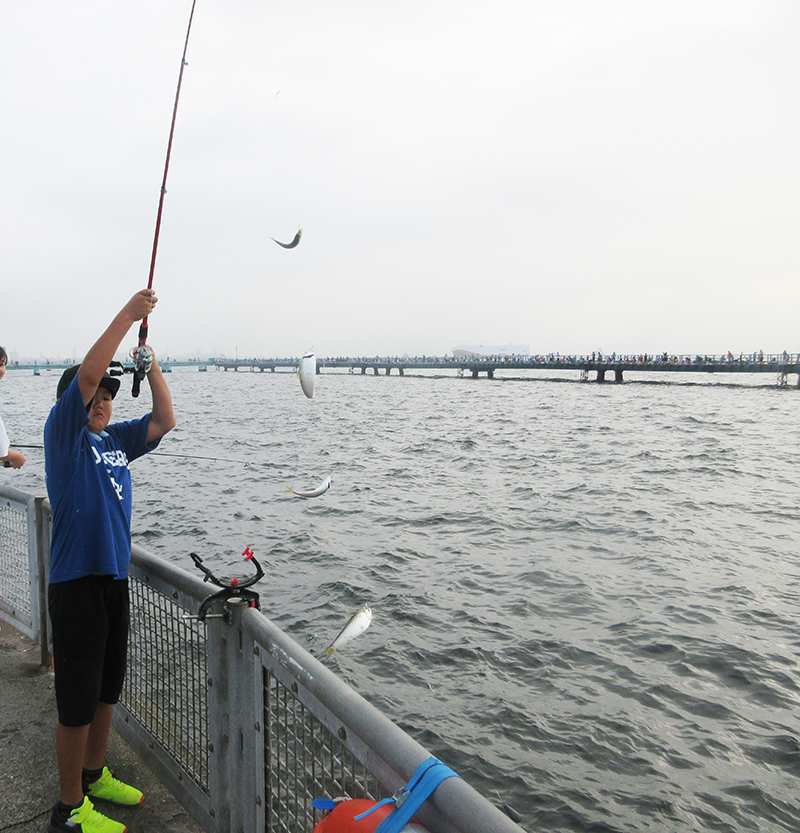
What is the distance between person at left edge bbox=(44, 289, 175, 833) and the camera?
275 cm

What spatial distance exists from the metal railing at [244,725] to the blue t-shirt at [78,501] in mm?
312

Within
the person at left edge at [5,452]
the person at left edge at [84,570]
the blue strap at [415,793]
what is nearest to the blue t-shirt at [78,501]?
the person at left edge at [84,570]

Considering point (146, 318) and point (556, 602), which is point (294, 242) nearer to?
point (146, 318)

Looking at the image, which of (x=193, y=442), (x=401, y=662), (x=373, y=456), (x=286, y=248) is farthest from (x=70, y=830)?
(x=193, y=442)

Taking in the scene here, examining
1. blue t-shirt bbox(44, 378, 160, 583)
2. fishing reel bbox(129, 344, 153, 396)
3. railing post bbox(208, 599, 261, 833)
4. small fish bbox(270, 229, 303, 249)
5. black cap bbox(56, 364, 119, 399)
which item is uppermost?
small fish bbox(270, 229, 303, 249)

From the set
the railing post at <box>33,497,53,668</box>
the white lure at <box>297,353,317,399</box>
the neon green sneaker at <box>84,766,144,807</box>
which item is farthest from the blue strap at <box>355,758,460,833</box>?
the white lure at <box>297,353,317,399</box>

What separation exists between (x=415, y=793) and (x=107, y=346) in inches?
84.7

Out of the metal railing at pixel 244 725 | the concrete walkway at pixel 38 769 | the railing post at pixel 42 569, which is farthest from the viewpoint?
the railing post at pixel 42 569

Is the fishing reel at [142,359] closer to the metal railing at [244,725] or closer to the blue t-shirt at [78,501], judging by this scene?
the blue t-shirt at [78,501]

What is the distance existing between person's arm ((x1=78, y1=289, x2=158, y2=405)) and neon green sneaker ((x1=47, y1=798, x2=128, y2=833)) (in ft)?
6.04

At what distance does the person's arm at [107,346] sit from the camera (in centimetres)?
264

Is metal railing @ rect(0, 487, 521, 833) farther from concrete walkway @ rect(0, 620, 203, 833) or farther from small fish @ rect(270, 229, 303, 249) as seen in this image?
small fish @ rect(270, 229, 303, 249)

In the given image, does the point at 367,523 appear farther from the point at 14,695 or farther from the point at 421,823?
the point at 421,823

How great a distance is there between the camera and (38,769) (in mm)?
3244
